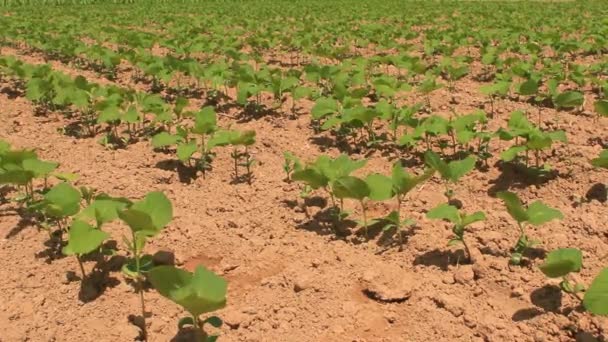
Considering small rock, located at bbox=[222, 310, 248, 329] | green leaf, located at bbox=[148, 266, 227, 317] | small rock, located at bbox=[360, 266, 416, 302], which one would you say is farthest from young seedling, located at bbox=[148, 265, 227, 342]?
small rock, located at bbox=[360, 266, 416, 302]

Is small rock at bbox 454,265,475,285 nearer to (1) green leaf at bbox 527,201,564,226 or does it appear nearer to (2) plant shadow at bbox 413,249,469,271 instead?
(2) plant shadow at bbox 413,249,469,271

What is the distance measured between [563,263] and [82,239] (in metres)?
2.27

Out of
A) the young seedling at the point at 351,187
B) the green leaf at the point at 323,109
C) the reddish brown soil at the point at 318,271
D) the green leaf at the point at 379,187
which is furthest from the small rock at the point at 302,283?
the green leaf at the point at 323,109

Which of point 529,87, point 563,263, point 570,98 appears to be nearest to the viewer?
point 563,263

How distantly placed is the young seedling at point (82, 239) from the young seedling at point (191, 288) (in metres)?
0.65

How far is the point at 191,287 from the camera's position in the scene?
2.16 m

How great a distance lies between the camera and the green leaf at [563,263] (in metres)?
2.38

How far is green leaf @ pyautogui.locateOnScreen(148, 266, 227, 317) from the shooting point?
2.06 metres

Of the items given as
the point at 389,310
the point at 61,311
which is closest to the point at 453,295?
the point at 389,310

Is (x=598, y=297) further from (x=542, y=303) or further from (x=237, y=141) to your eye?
(x=237, y=141)

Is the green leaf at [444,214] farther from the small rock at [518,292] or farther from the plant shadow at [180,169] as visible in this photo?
the plant shadow at [180,169]

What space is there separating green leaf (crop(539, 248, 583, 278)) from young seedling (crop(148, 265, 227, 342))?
144 cm

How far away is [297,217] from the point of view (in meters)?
3.66

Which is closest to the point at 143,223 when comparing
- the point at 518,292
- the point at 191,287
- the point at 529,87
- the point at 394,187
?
the point at 191,287
